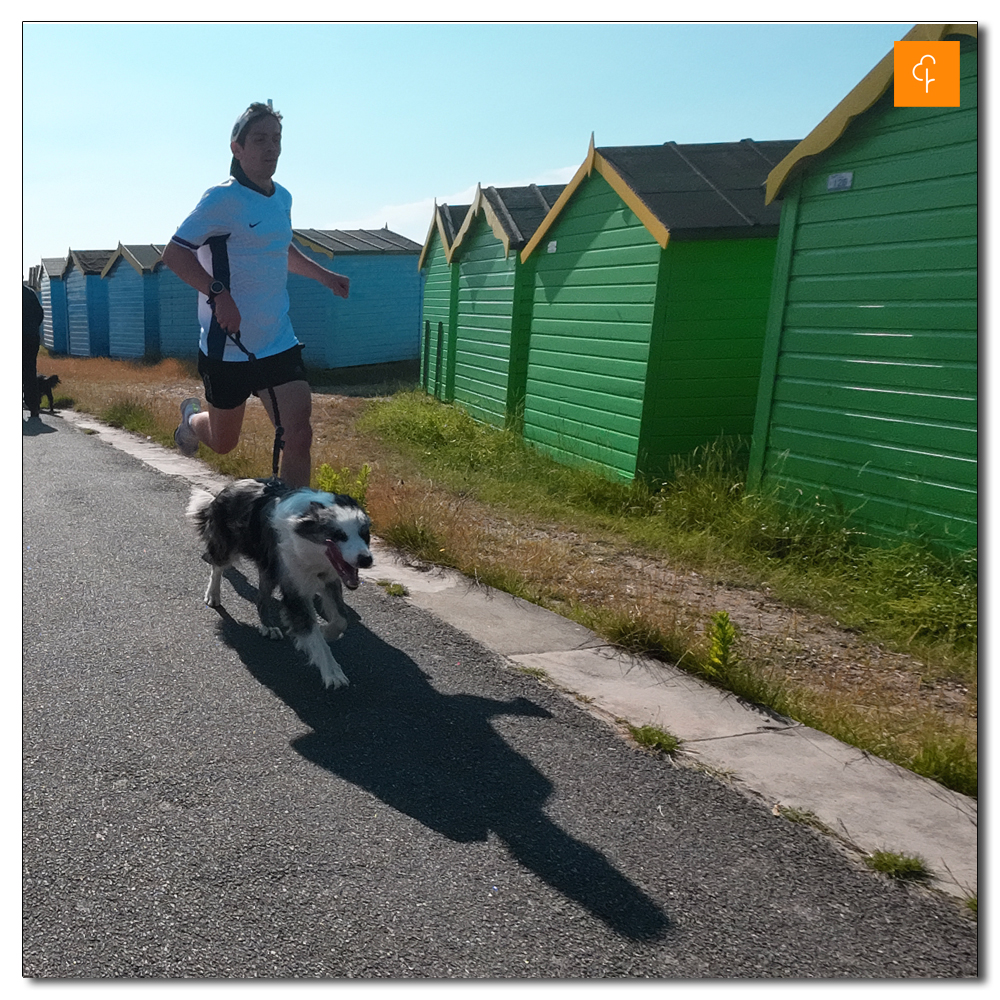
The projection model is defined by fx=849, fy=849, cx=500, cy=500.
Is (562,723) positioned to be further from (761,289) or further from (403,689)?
(761,289)

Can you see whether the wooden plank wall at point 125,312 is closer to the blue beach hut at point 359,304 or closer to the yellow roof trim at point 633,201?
the blue beach hut at point 359,304

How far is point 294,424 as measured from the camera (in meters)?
4.62

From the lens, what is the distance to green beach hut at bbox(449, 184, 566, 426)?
1231cm

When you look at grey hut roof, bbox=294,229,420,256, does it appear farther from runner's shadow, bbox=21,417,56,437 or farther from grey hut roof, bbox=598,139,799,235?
grey hut roof, bbox=598,139,799,235

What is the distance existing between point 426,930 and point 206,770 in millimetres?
1093

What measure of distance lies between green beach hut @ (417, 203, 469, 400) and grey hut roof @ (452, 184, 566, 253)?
5.07ft

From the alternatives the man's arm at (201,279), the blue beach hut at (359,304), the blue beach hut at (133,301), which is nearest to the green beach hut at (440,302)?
the blue beach hut at (359,304)

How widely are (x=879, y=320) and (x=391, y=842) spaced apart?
16.3 ft

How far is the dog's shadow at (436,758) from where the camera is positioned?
2367 mm

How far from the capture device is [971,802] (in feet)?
9.29

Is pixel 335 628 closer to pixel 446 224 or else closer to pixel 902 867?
pixel 902 867

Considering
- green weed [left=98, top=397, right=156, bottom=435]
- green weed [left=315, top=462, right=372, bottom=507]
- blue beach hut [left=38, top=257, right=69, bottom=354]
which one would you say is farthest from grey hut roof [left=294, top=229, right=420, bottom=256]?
green weed [left=315, top=462, right=372, bottom=507]

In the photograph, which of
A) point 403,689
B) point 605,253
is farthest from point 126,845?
point 605,253
